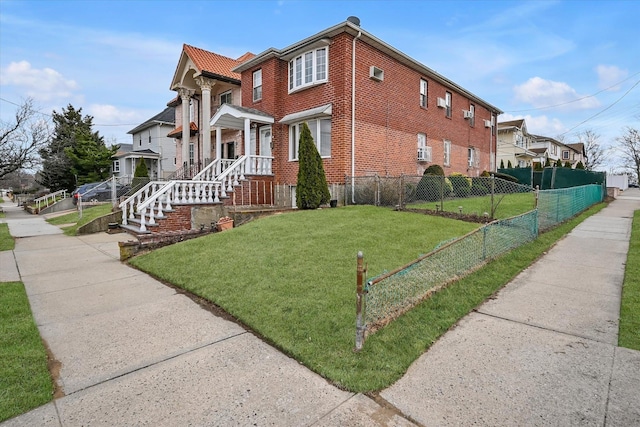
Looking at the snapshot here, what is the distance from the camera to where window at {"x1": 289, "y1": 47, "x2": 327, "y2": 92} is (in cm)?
1285

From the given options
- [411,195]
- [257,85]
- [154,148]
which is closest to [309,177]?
[411,195]

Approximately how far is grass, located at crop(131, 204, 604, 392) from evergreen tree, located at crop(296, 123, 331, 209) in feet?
4.39

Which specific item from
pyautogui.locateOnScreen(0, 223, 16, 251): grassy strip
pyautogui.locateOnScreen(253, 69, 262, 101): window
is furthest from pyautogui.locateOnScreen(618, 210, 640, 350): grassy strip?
pyautogui.locateOnScreen(253, 69, 262, 101): window

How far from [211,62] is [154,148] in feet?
65.6

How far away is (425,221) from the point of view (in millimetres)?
9047

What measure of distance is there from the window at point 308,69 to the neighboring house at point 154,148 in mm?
21502

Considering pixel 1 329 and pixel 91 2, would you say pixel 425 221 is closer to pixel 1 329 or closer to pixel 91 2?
pixel 1 329

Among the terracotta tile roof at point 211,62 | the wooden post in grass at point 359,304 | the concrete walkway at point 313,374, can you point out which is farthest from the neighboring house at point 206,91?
the wooden post in grass at point 359,304

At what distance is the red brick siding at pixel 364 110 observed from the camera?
12312mm

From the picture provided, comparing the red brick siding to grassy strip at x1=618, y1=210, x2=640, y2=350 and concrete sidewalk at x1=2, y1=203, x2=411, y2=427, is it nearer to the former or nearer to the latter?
grassy strip at x1=618, y1=210, x2=640, y2=350

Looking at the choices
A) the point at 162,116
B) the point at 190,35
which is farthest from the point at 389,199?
the point at 162,116

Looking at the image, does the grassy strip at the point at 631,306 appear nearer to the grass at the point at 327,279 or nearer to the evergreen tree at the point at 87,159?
the grass at the point at 327,279

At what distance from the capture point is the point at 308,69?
13.3m

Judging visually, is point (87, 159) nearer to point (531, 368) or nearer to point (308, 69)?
point (308, 69)
